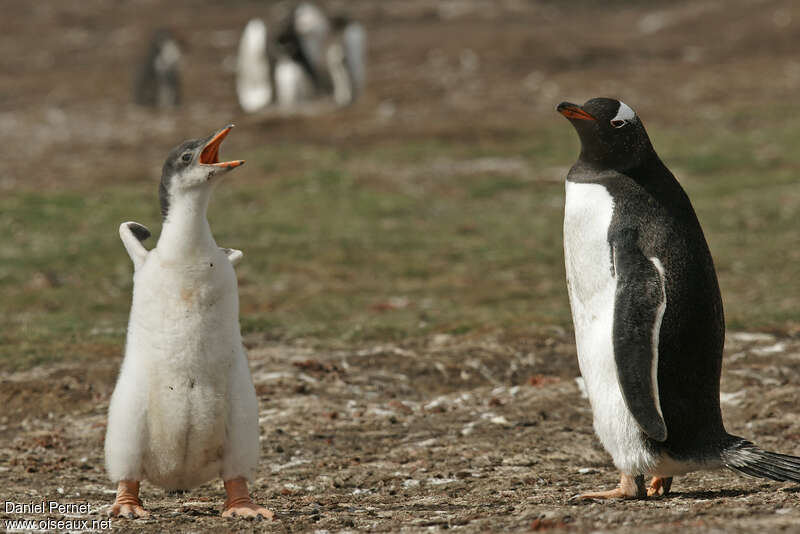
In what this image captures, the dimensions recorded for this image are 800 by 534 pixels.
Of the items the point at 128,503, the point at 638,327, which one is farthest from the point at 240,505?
the point at 638,327

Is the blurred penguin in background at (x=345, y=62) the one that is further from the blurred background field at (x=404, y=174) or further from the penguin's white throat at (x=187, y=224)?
the penguin's white throat at (x=187, y=224)

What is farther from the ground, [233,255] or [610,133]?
[610,133]

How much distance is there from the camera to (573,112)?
5262 mm

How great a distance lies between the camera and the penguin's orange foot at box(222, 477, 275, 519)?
4817 mm

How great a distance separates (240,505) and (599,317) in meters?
1.84

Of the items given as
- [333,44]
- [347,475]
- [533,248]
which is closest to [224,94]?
[333,44]

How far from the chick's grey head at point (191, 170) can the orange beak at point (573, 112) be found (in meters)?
1.58

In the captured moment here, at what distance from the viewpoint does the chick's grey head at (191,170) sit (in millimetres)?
4734

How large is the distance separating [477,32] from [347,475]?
32.1 meters

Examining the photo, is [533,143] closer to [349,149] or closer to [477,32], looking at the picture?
[349,149]

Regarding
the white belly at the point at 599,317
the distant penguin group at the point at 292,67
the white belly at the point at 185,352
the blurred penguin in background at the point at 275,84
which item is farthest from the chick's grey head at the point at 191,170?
the blurred penguin in background at the point at 275,84

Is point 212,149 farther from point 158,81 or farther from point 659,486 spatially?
point 158,81

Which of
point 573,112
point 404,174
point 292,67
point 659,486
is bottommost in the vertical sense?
point 659,486

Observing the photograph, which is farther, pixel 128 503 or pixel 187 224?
pixel 128 503
